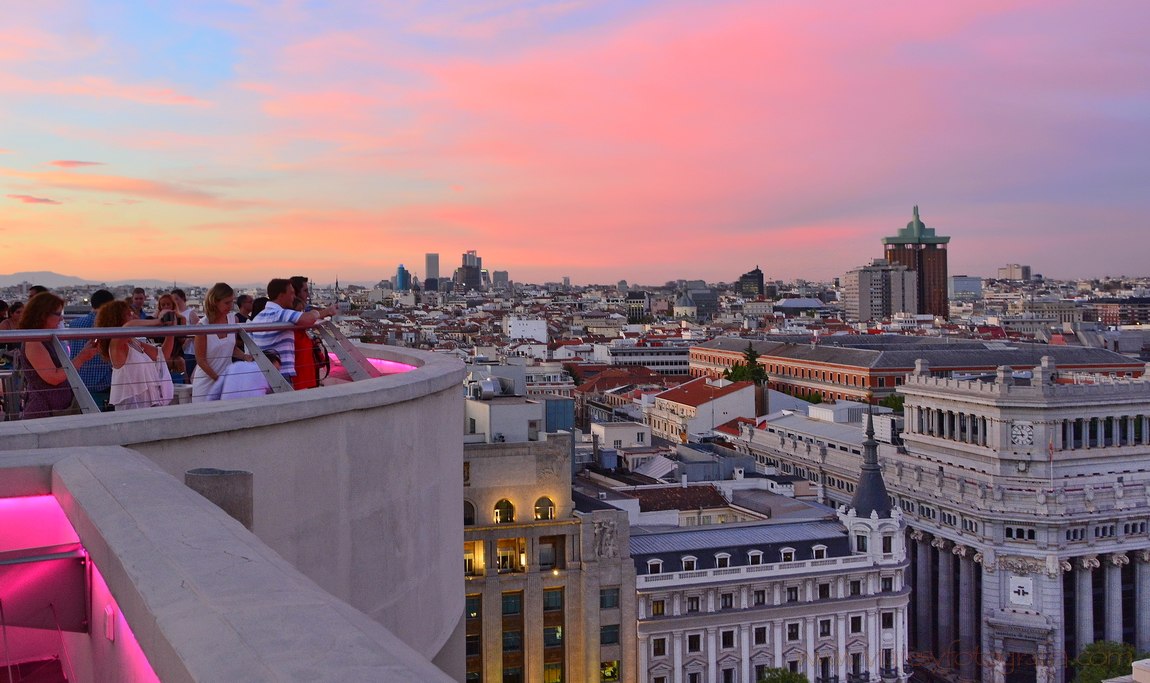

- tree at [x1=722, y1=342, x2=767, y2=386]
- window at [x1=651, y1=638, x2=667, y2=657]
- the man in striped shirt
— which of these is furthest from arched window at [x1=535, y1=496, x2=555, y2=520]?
tree at [x1=722, y1=342, x2=767, y2=386]

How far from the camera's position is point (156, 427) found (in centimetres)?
461

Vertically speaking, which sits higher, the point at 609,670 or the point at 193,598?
the point at 193,598

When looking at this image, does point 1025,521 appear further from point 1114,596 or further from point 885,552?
point 885,552

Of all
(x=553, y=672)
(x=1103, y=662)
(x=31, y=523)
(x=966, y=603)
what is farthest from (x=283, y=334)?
(x=966, y=603)

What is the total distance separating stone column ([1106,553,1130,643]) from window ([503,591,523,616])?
1021 inches

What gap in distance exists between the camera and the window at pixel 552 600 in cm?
2612

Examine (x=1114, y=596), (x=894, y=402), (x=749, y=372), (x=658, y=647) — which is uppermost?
(x=749, y=372)

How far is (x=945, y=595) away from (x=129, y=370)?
4138 centimetres

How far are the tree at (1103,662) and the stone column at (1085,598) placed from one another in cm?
451

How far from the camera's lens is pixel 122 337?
21.4ft

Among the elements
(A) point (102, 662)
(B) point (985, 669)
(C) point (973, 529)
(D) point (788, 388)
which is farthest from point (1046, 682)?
(D) point (788, 388)

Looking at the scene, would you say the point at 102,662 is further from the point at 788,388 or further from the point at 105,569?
the point at 788,388

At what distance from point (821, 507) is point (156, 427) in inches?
1469

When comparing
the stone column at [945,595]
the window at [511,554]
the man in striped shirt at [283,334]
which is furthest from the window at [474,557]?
the stone column at [945,595]
